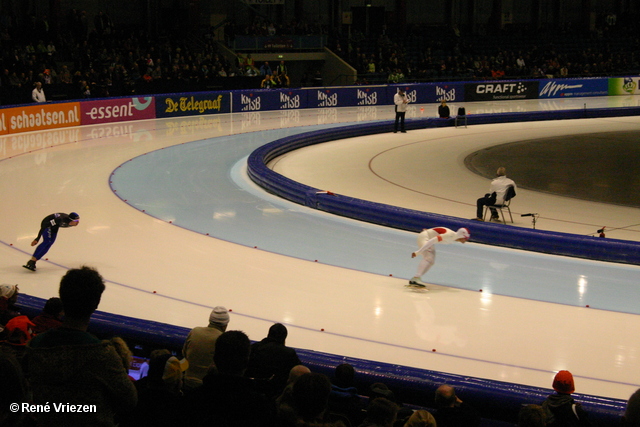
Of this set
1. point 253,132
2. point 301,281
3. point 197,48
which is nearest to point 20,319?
point 301,281

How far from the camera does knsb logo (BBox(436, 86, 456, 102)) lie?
3005 cm

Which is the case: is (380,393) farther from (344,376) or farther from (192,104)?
(192,104)

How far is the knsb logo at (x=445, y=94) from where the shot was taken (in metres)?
30.0

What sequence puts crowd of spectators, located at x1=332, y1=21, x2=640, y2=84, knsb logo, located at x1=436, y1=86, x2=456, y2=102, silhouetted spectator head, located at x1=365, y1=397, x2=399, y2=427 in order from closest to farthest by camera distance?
silhouetted spectator head, located at x1=365, y1=397, x2=399, y2=427
knsb logo, located at x1=436, y1=86, x2=456, y2=102
crowd of spectators, located at x1=332, y1=21, x2=640, y2=84

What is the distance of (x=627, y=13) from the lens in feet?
132

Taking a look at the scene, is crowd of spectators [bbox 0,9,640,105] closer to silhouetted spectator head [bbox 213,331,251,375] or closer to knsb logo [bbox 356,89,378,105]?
knsb logo [bbox 356,89,378,105]

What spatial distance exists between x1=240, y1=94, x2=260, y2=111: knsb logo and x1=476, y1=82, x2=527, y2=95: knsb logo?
10255mm

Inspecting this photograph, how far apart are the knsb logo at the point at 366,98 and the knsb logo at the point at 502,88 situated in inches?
192

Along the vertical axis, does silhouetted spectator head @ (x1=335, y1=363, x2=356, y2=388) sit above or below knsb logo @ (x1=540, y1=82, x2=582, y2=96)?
below

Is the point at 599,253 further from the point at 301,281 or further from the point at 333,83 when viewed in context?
the point at 333,83

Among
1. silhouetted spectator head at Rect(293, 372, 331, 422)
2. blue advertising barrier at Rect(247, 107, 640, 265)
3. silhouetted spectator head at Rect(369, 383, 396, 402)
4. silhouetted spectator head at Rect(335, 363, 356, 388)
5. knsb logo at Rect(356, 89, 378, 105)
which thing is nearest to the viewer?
silhouetted spectator head at Rect(293, 372, 331, 422)

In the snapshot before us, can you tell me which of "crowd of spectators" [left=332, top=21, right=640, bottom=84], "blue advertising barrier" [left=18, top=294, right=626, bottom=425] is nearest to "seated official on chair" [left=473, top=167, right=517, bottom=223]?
"blue advertising barrier" [left=18, top=294, right=626, bottom=425]

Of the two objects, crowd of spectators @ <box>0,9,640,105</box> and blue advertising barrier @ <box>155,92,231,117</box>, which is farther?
blue advertising barrier @ <box>155,92,231,117</box>

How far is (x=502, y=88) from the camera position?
1243 inches
